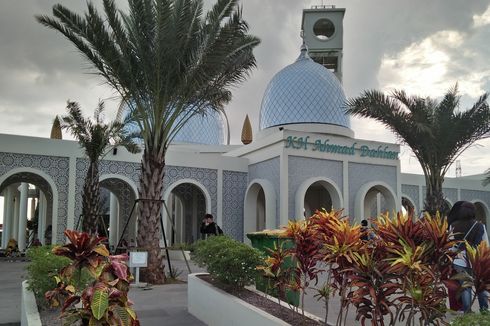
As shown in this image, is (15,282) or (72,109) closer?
(15,282)

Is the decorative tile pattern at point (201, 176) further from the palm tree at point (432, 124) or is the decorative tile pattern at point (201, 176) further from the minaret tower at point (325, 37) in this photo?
the minaret tower at point (325, 37)

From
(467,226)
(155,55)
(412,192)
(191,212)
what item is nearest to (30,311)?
(467,226)

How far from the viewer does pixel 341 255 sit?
14.6ft

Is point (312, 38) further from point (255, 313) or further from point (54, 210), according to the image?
point (255, 313)

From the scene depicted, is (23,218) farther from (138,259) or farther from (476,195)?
(476,195)

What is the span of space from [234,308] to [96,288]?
7.85ft

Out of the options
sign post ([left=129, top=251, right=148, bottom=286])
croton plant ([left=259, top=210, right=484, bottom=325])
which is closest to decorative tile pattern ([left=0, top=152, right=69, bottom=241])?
sign post ([left=129, top=251, right=148, bottom=286])

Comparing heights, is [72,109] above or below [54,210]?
above

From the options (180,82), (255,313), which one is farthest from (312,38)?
(255,313)

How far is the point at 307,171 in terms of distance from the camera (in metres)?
20.7

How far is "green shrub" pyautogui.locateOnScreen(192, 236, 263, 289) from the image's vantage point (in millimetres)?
6762

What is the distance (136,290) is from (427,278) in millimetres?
7599

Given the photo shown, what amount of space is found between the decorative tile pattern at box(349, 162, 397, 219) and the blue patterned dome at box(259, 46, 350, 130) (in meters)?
3.33

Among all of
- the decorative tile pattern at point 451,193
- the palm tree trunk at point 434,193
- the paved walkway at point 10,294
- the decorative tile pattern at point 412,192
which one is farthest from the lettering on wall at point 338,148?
the paved walkway at point 10,294
